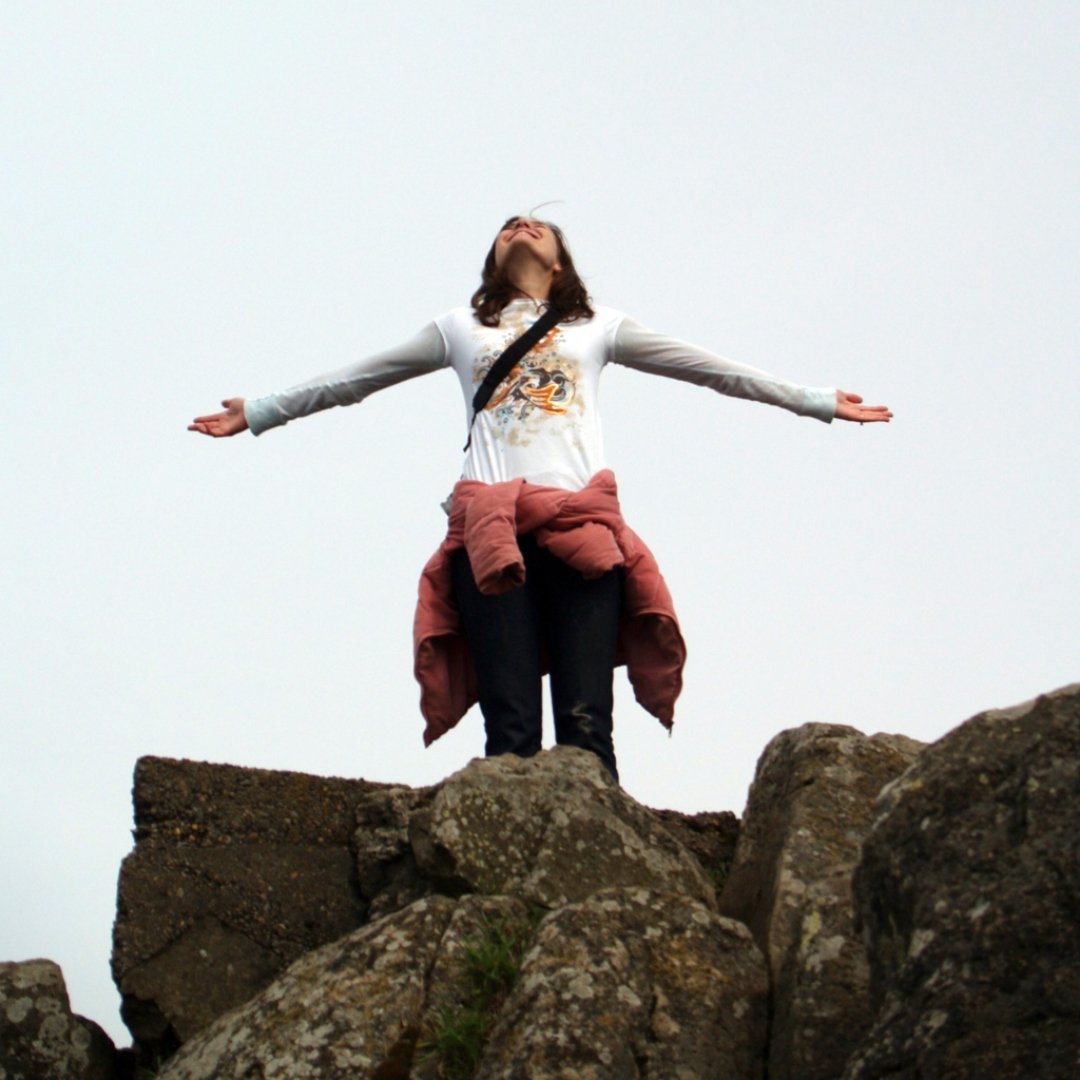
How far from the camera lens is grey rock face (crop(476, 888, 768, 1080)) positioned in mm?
4246

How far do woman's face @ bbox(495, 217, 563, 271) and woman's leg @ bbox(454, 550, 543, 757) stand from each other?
1389mm

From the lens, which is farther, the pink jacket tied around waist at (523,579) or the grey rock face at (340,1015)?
the pink jacket tied around waist at (523,579)

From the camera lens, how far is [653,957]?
4.53 meters

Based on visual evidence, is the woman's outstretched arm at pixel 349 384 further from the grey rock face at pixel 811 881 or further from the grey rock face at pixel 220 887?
the grey rock face at pixel 811 881

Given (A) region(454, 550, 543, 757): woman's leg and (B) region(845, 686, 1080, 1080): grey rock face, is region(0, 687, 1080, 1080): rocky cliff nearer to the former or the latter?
(B) region(845, 686, 1080, 1080): grey rock face

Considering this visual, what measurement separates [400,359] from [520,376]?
561mm

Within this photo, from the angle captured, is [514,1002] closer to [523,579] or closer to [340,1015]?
[340,1015]

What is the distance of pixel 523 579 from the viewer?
612 centimetres

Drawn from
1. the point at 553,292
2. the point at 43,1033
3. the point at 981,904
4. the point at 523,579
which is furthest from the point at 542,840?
the point at 553,292

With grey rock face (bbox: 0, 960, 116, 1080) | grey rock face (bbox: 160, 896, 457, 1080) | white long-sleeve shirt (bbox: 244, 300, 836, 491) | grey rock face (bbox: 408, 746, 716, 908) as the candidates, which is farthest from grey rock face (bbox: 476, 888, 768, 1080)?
white long-sleeve shirt (bbox: 244, 300, 836, 491)

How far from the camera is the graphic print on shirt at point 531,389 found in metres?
6.50

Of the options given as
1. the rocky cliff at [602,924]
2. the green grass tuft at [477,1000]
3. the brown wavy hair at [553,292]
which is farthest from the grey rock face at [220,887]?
the brown wavy hair at [553,292]

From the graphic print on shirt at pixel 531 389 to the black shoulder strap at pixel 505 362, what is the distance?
2cm

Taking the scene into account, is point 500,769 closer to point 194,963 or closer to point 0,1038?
point 194,963
